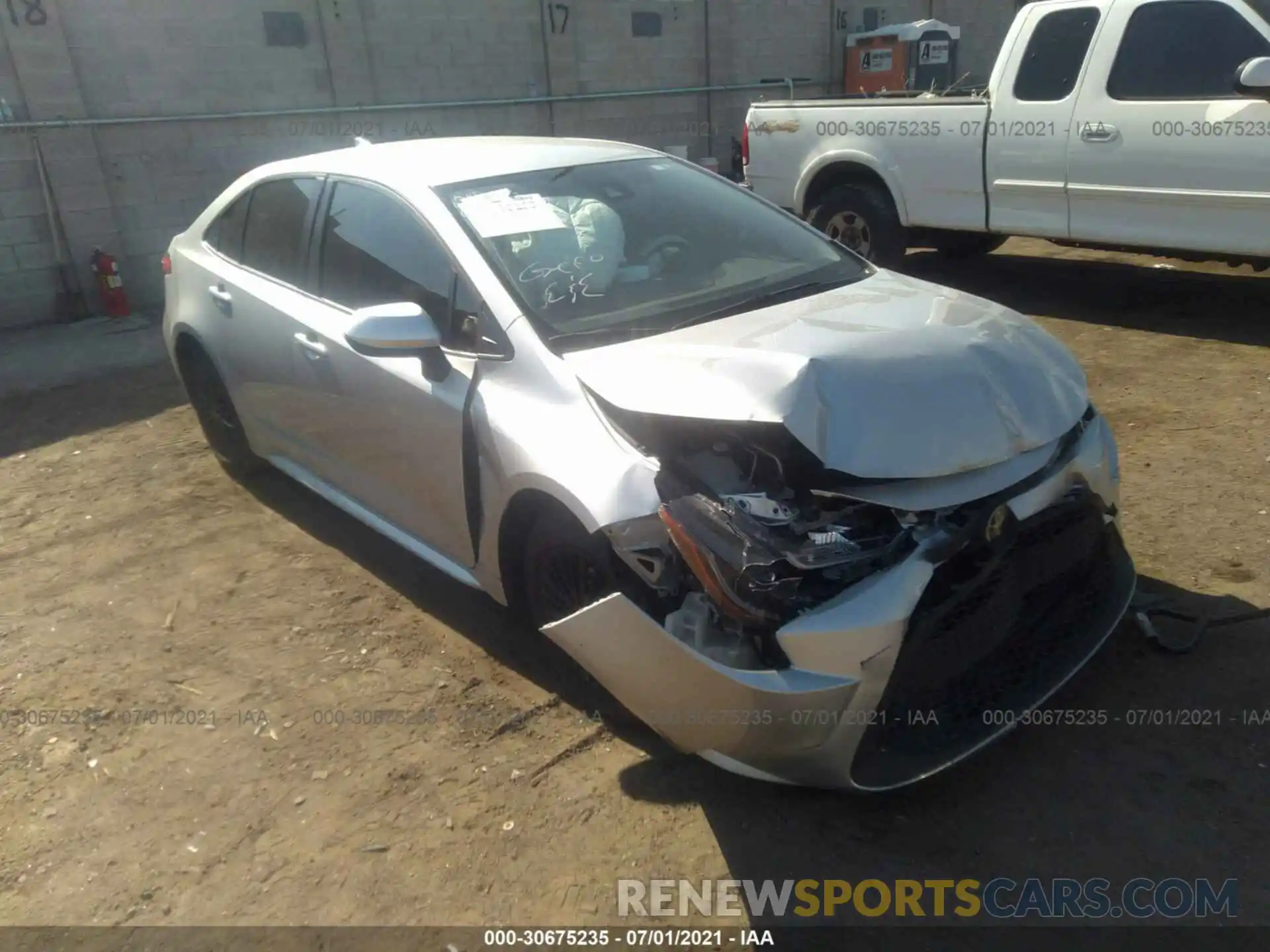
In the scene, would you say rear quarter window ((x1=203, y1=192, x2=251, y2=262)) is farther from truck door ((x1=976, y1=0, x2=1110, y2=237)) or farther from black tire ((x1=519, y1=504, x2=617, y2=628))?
truck door ((x1=976, y1=0, x2=1110, y2=237))

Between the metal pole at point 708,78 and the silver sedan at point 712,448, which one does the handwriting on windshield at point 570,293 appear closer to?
the silver sedan at point 712,448

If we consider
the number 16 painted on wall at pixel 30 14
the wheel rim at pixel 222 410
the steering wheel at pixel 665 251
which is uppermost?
the number 16 painted on wall at pixel 30 14

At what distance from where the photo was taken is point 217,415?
510 centimetres

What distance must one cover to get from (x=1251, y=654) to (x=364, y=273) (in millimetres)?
3180

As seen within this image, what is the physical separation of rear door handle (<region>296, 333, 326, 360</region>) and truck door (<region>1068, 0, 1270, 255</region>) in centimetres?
514

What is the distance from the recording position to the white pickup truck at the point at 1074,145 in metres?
6.03

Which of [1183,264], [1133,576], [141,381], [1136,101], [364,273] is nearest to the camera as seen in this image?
[1133,576]

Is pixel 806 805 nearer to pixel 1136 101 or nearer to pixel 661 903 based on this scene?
pixel 661 903

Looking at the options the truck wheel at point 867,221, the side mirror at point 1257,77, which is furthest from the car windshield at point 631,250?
the truck wheel at point 867,221

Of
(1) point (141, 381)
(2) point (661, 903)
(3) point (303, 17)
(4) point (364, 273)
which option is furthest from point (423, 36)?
(2) point (661, 903)

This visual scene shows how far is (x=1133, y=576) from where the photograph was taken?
125 inches

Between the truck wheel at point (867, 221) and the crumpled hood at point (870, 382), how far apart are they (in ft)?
15.8

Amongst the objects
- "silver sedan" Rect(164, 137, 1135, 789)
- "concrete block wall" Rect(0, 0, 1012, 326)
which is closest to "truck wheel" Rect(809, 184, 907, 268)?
"silver sedan" Rect(164, 137, 1135, 789)

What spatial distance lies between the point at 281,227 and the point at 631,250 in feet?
5.44
